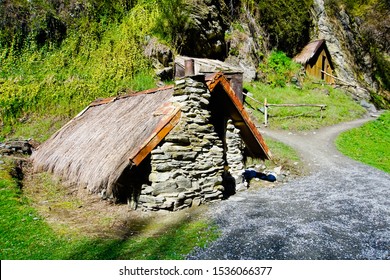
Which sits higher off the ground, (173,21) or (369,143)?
(173,21)

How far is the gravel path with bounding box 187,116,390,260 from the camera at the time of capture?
490 centimetres

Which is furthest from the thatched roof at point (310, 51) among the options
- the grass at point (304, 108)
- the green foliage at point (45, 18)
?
the green foliage at point (45, 18)

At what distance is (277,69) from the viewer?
25.3 meters

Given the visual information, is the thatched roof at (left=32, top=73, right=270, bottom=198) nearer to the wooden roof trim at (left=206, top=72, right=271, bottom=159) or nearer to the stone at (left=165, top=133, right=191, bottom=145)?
the wooden roof trim at (left=206, top=72, right=271, bottom=159)

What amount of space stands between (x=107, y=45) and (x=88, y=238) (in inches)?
572

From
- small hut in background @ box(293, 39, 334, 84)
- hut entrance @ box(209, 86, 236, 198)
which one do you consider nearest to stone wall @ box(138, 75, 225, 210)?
hut entrance @ box(209, 86, 236, 198)

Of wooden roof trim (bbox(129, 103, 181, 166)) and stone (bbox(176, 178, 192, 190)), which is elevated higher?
wooden roof trim (bbox(129, 103, 181, 166))

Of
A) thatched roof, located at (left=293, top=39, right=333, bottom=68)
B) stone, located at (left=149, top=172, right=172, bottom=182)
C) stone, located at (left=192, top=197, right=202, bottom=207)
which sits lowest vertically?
stone, located at (left=192, top=197, right=202, bottom=207)

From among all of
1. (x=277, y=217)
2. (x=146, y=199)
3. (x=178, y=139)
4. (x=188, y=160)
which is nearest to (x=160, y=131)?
(x=178, y=139)

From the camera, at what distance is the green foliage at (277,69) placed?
24.3 meters

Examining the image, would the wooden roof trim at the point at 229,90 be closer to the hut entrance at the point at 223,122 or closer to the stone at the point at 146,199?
the hut entrance at the point at 223,122

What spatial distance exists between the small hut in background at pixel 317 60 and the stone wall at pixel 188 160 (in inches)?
883

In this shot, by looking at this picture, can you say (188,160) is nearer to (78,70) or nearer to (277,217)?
(277,217)

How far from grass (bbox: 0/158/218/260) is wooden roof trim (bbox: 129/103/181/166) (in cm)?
144
